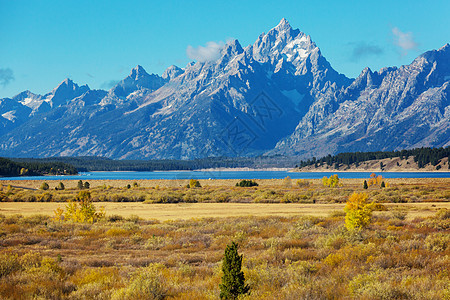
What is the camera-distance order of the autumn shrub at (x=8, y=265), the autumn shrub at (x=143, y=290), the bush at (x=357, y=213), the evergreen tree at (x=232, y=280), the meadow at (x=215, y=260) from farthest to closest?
the bush at (x=357, y=213) → the autumn shrub at (x=8, y=265) → the meadow at (x=215, y=260) → the autumn shrub at (x=143, y=290) → the evergreen tree at (x=232, y=280)

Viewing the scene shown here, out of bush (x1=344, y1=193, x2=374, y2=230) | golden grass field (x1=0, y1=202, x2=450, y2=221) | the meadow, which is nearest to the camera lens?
the meadow

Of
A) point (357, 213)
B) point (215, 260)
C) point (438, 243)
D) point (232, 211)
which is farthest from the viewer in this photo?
point (232, 211)

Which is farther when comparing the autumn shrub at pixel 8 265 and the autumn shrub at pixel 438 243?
the autumn shrub at pixel 438 243

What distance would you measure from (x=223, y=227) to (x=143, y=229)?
4.88 m

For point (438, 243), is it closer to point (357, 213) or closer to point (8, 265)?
point (357, 213)

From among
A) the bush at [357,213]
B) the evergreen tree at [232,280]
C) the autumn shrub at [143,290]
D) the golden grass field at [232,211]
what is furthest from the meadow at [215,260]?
the golden grass field at [232,211]

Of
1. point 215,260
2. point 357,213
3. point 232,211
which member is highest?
A: point 357,213

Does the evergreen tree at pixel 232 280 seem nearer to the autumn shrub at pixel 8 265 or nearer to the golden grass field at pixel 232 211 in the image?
the autumn shrub at pixel 8 265

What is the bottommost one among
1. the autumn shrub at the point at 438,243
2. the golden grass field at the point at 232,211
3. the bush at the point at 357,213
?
the golden grass field at the point at 232,211

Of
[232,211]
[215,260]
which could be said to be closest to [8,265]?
[215,260]

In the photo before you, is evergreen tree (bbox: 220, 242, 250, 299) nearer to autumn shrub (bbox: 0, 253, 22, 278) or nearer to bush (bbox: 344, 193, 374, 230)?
autumn shrub (bbox: 0, 253, 22, 278)

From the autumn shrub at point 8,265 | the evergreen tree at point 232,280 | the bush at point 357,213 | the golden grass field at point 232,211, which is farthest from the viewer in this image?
the golden grass field at point 232,211

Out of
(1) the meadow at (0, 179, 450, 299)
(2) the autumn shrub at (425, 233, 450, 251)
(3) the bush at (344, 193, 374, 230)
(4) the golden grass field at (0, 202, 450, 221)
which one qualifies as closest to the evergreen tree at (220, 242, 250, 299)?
(1) the meadow at (0, 179, 450, 299)

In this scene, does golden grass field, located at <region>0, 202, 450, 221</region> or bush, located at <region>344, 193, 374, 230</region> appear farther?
golden grass field, located at <region>0, 202, 450, 221</region>
